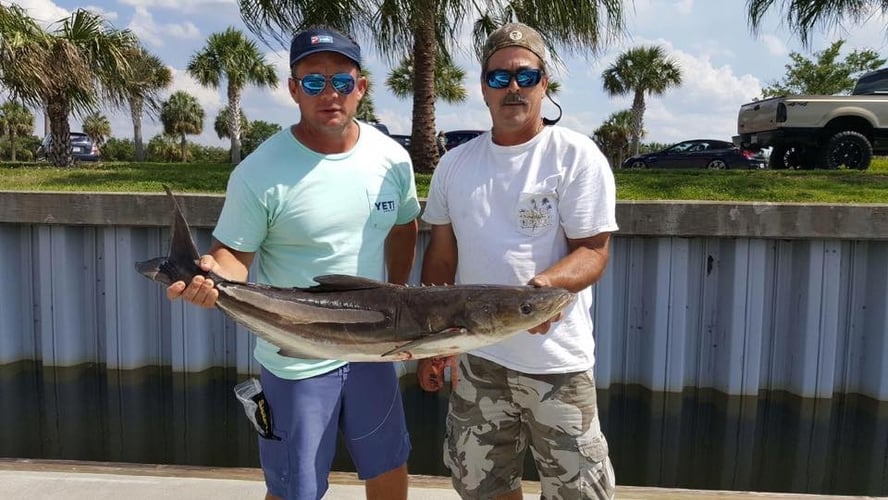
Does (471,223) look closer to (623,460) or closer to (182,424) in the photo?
(623,460)

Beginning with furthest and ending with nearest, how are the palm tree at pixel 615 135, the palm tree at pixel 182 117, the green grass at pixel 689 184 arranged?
1. the palm tree at pixel 182 117
2. the palm tree at pixel 615 135
3. the green grass at pixel 689 184

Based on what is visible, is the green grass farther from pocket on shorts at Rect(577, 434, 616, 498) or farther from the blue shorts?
pocket on shorts at Rect(577, 434, 616, 498)

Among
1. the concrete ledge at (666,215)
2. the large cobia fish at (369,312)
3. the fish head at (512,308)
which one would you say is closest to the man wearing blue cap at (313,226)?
the large cobia fish at (369,312)

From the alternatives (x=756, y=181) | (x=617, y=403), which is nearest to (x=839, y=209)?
(x=617, y=403)

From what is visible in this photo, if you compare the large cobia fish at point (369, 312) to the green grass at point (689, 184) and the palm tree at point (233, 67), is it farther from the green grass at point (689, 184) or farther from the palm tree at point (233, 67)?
the palm tree at point (233, 67)

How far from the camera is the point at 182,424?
21.0ft

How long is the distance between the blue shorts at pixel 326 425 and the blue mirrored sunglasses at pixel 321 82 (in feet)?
3.58

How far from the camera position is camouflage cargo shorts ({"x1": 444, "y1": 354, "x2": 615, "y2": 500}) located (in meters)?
2.62

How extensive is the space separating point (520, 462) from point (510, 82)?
154 cm

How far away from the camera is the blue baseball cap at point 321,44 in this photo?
8.45ft

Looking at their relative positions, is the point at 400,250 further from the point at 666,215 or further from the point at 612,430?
the point at 612,430

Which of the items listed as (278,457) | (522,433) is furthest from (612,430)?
(278,457)

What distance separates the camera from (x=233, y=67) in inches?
1319

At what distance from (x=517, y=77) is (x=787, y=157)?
12930mm
